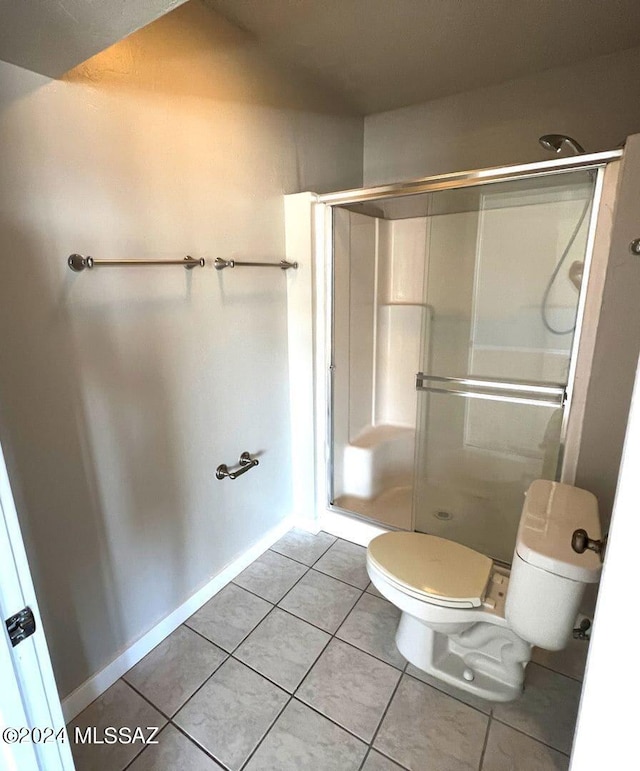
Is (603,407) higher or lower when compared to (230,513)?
higher

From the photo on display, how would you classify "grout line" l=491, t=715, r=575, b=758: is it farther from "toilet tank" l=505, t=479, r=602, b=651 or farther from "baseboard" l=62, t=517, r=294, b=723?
"baseboard" l=62, t=517, r=294, b=723

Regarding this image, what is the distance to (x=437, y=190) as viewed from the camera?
1732mm

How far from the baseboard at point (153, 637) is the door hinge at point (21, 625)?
960 mm

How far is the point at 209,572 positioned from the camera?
6.29 ft

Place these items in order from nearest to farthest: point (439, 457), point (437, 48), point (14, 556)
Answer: point (14, 556), point (437, 48), point (439, 457)

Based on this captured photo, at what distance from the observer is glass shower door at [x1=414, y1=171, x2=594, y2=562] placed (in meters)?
1.92

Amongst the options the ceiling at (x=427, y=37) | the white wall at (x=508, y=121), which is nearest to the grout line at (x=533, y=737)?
the ceiling at (x=427, y=37)

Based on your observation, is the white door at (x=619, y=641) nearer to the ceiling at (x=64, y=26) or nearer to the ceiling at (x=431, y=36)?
the ceiling at (x=64, y=26)

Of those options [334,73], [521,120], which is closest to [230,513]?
[334,73]

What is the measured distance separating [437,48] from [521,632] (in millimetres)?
2383

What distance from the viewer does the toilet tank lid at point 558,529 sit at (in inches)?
43.7

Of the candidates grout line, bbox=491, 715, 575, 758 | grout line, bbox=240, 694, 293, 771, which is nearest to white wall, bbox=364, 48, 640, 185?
grout line, bbox=491, 715, 575, 758

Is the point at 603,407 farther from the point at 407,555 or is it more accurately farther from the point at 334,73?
the point at 334,73

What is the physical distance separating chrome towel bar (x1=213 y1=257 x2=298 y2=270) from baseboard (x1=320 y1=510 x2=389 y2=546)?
144 centimetres
